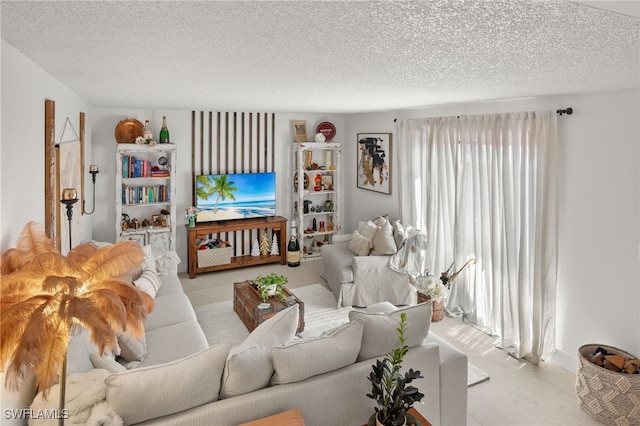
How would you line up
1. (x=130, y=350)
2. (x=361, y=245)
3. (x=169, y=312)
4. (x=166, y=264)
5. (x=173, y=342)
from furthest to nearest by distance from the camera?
(x=361, y=245), (x=166, y=264), (x=169, y=312), (x=173, y=342), (x=130, y=350)

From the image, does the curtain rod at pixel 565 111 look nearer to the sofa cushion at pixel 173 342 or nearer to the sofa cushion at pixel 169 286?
the sofa cushion at pixel 173 342

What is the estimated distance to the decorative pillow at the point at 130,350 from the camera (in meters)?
2.79

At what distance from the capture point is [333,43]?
1.75 m

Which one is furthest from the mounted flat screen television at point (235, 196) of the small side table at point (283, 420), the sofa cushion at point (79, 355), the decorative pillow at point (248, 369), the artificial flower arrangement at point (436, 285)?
the small side table at point (283, 420)

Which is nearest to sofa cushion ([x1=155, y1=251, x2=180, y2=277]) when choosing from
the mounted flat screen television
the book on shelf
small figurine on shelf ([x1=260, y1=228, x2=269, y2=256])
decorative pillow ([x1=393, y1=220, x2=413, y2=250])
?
the book on shelf

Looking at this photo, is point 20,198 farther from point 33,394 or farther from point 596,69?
point 596,69

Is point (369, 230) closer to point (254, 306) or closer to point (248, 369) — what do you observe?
point (254, 306)

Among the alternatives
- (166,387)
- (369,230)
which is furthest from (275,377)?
(369,230)

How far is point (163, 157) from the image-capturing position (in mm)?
5945

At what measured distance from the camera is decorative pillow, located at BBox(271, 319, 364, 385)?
2.30 m

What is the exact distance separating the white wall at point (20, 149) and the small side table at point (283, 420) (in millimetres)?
1064

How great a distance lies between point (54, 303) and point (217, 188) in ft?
15.9

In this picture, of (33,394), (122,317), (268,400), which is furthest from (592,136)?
(33,394)

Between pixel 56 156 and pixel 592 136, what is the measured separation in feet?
13.0
